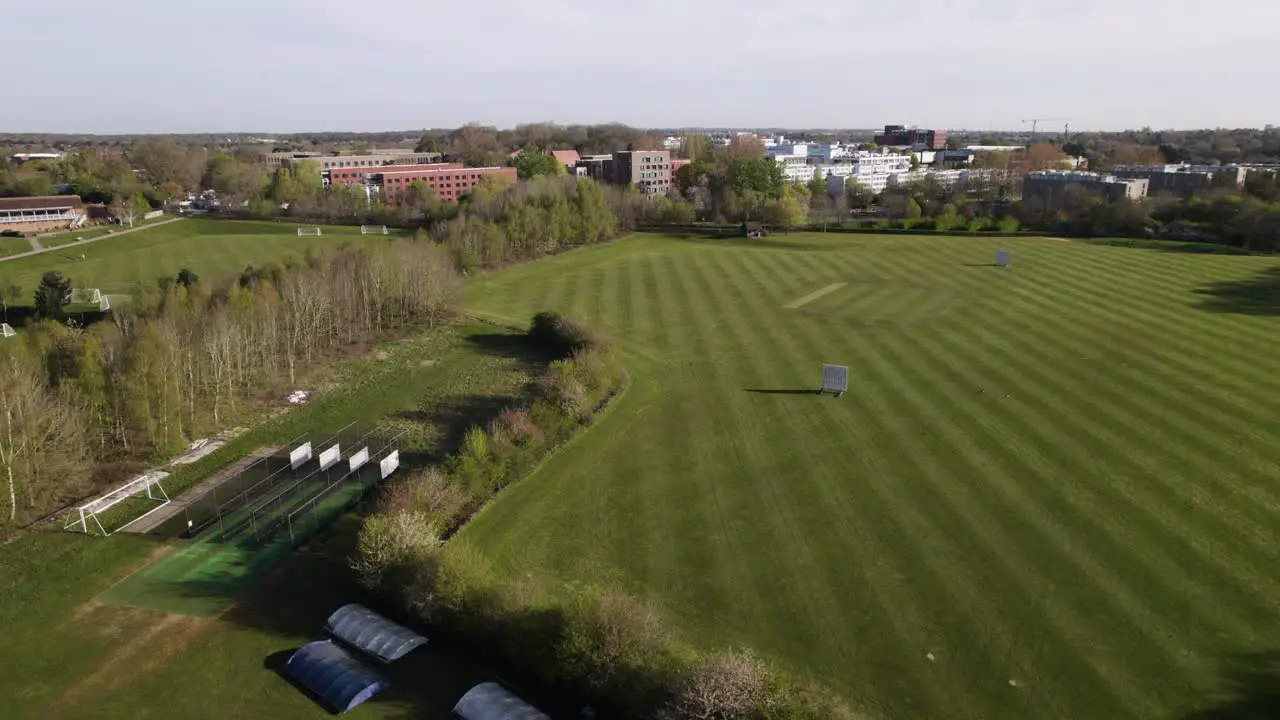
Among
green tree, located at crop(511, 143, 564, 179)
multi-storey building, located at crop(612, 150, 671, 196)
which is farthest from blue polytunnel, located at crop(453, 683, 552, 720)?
A: multi-storey building, located at crop(612, 150, 671, 196)

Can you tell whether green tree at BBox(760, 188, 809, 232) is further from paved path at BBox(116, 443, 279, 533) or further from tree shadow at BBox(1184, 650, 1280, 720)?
tree shadow at BBox(1184, 650, 1280, 720)

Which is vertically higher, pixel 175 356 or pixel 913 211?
pixel 913 211

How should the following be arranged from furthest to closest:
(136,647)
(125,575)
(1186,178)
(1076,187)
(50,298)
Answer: (1186,178)
(1076,187)
(50,298)
(125,575)
(136,647)

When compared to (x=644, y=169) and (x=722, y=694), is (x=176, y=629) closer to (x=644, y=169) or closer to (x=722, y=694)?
(x=722, y=694)

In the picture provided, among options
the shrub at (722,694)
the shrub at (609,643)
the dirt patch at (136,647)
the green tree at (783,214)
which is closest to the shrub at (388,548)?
the dirt patch at (136,647)

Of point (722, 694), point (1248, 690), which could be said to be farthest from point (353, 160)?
point (1248, 690)

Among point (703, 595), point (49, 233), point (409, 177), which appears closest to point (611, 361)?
point (703, 595)

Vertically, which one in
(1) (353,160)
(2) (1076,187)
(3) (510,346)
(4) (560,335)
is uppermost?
(1) (353,160)
